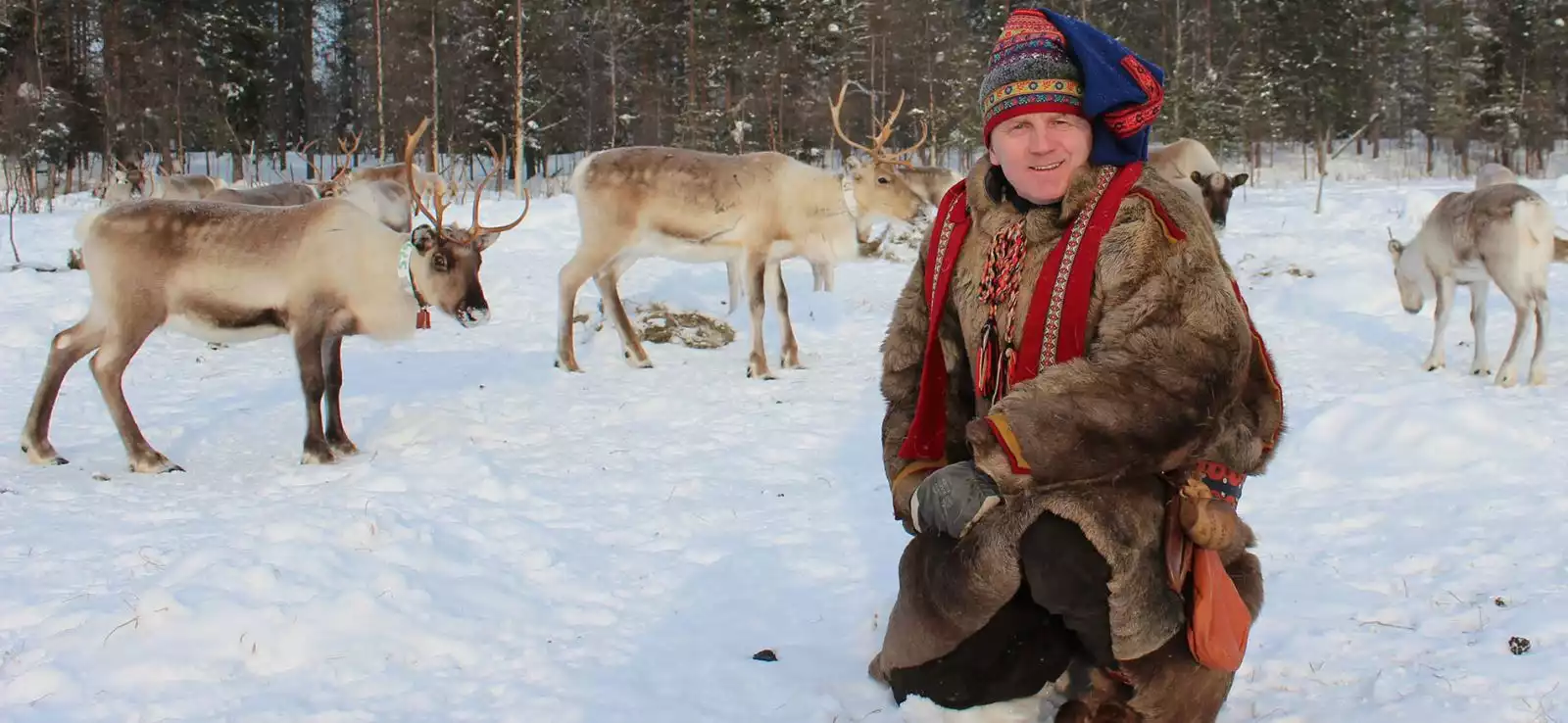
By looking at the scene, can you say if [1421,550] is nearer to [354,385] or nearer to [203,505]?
[203,505]

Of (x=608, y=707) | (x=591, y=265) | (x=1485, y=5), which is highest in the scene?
(x=1485, y=5)

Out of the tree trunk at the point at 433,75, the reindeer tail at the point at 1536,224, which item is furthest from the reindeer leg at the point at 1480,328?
the tree trunk at the point at 433,75

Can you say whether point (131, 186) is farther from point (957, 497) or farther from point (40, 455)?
point (957, 497)

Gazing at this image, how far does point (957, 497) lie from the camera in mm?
2043

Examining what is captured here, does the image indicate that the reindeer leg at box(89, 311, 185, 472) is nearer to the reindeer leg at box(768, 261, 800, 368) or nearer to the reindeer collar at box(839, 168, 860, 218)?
the reindeer leg at box(768, 261, 800, 368)

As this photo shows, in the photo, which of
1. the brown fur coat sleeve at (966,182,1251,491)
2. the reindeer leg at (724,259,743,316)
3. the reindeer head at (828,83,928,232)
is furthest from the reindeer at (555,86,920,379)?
the brown fur coat sleeve at (966,182,1251,491)

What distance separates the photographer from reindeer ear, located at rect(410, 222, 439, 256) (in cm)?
548

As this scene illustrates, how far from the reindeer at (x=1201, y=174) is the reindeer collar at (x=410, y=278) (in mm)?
8252

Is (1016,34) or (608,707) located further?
(608,707)

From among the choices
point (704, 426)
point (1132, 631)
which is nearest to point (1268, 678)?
point (1132, 631)

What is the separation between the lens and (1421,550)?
139 inches

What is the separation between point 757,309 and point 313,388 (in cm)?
366

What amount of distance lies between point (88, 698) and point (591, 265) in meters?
6.05

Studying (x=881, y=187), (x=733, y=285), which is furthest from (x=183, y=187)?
(x=881, y=187)
